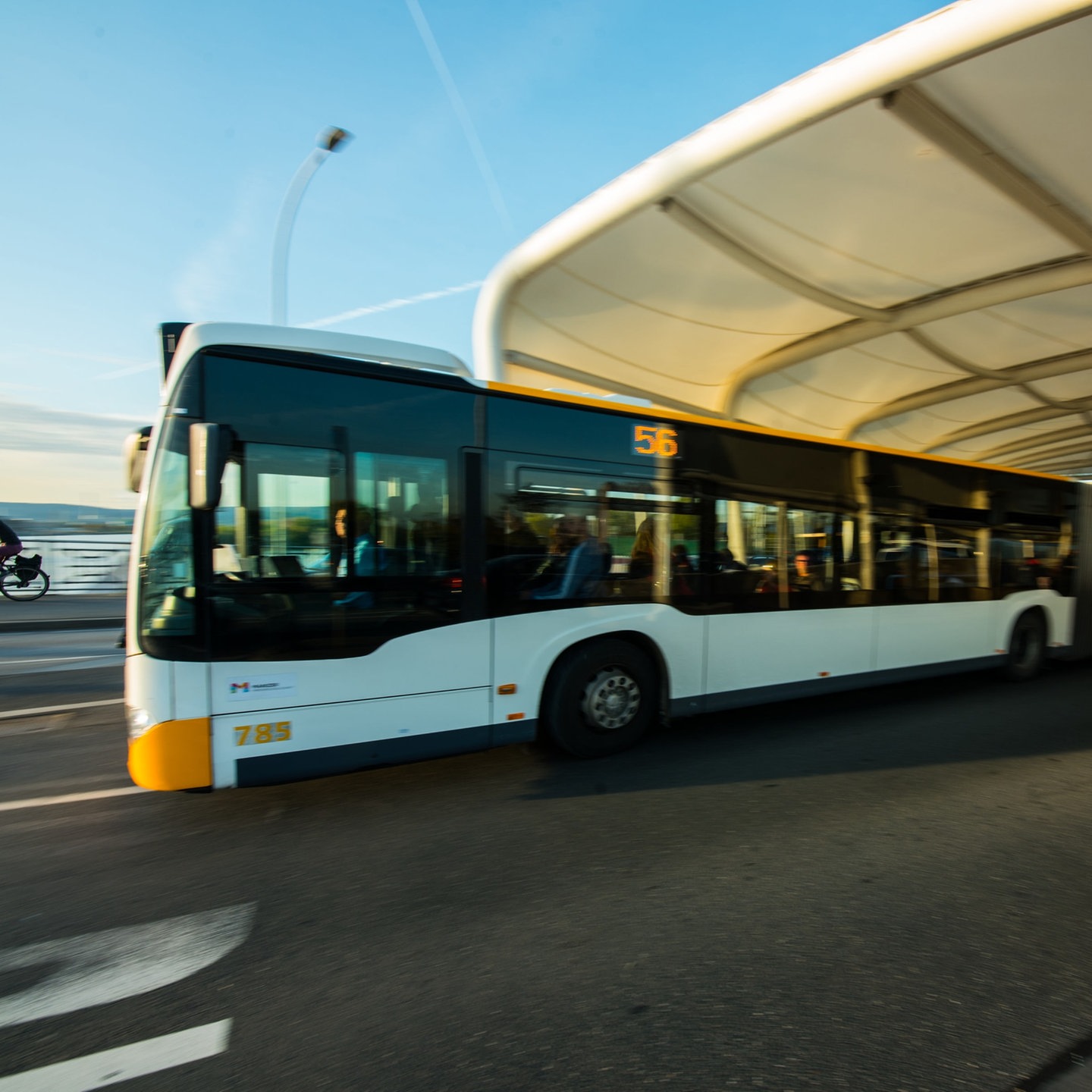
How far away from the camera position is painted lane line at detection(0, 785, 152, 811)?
4.62 meters

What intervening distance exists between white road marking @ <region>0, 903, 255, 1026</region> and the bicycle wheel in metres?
18.6

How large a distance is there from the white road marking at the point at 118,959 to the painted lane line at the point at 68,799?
5.31 ft

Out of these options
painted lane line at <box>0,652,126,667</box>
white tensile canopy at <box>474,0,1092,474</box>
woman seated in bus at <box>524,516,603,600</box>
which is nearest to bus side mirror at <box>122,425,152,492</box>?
woman seated in bus at <box>524,516,603,600</box>

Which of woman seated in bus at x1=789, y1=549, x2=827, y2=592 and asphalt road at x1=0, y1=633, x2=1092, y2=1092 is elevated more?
woman seated in bus at x1=789, y1=549, x2=827, y2=592

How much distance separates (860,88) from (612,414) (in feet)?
28.6

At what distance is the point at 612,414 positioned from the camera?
5719 millimetres

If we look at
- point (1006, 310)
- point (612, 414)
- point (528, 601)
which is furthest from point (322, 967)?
point (1006, 310)

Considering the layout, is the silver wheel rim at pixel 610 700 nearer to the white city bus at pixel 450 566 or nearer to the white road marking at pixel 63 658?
the white city bus at pixel 450 566

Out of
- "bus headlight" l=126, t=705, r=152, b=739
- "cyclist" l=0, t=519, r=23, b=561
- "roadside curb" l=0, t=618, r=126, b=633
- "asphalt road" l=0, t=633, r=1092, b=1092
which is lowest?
"asphalt road" l=0, t=633, r=1092, b=1092

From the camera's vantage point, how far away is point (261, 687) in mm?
4188

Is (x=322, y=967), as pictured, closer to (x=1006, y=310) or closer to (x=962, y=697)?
(x=962, y=697)

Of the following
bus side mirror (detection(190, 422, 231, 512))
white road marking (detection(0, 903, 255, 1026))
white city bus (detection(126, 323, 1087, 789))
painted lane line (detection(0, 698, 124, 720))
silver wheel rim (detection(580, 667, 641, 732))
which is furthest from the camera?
painted lane line (detection(0, 698, 124, 720))

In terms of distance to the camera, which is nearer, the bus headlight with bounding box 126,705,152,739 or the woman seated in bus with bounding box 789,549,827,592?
the bus headlight with bounding box 126,705,152,739

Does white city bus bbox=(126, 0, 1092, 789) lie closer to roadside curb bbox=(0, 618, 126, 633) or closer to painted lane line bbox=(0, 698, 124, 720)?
painted lane line bbox=(0, 698, 124, 720)
